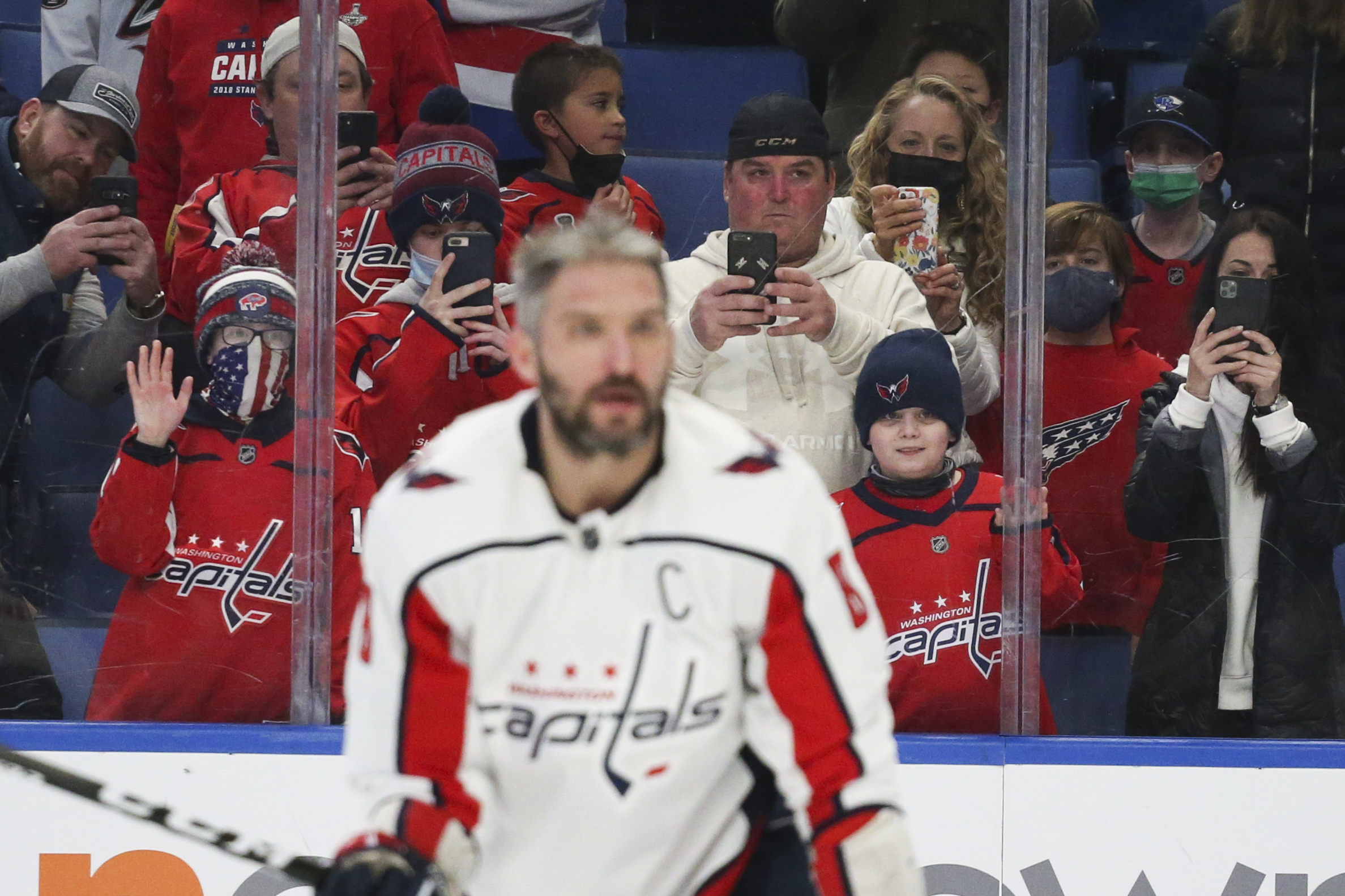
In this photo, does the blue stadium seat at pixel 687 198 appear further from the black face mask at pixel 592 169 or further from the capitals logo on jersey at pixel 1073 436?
the capitals logo on jersey at pixel 1073 436

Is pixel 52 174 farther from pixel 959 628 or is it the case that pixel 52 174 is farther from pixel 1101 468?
pixel 1101 468

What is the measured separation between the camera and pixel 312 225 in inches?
111

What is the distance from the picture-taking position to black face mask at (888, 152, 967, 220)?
2.86 metres

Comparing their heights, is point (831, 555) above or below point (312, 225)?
below

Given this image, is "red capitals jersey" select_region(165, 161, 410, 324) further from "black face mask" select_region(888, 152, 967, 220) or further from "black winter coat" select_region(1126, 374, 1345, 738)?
"black winter coat" select_region(1126, 374, 1345, 738)

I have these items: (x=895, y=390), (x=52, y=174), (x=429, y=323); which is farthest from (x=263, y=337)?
(x=895, y=390)

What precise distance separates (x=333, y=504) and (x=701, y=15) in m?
1.06

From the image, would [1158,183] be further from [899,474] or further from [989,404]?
[899,474]

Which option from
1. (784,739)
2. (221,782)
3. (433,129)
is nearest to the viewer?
(784,739)

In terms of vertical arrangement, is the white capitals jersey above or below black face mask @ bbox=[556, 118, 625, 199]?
below

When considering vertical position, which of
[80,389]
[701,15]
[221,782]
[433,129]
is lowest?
[221,782]

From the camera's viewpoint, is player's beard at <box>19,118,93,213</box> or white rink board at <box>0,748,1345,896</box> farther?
player's beard at <box>19,118,93,213</box>

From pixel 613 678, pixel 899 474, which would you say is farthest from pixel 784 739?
pixel 899 474

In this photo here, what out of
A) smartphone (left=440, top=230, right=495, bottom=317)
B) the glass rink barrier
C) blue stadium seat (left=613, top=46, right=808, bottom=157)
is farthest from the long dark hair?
smartphone (left=440, top=230, right=495, bottom=317)
